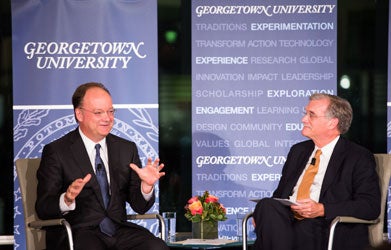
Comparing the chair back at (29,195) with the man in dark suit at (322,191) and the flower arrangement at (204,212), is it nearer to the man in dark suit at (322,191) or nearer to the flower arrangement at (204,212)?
the flower arrangement at (204,212)

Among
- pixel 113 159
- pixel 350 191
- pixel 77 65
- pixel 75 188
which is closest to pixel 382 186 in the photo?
pixel 350 191

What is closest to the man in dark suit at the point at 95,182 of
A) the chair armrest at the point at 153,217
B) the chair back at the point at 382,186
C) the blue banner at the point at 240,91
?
the chair armrest at the point at 153,217

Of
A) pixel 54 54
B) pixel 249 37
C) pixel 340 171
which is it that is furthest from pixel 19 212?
pixel 340 171

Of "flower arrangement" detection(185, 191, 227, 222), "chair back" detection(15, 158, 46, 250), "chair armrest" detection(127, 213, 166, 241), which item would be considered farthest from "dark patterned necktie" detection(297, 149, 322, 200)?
"chair back" detection(15, 158, 46, 250)

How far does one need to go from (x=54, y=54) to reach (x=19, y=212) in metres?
1.33

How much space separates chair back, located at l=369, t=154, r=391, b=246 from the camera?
527 cm

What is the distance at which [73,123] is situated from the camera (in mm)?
6988

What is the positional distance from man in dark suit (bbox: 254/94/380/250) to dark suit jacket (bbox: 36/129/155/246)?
0.81 m

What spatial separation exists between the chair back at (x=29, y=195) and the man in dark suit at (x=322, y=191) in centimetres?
132

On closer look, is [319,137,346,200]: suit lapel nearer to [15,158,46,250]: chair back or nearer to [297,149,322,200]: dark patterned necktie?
[297,149,322,200]: dark patterned necktie

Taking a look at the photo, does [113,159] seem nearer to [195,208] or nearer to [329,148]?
[195,208]

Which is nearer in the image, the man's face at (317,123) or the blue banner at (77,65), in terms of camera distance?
the man's face at (317,123)

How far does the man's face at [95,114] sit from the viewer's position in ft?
16.7

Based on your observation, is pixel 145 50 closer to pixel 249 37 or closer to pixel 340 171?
pixel 249 37
